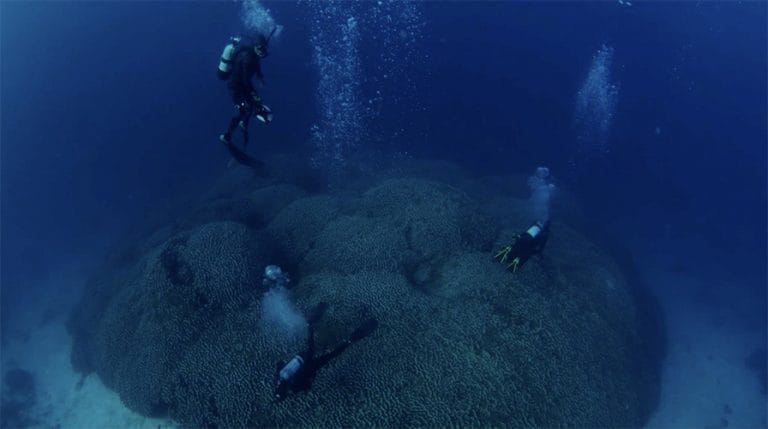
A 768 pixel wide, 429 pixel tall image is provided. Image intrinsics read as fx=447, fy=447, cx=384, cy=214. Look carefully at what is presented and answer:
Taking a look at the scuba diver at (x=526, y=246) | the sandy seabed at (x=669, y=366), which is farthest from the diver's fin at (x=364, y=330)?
the sandy seabed at (x=669, y=366)

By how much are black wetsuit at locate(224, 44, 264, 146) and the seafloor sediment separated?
8.25ft

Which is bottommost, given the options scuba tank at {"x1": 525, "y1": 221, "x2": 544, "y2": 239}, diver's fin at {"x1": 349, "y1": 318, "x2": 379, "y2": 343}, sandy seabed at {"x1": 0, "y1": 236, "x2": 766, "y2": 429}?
sandy seabed at {"x1": 0, "y1": 236, "x2": 766, "y2": 429}

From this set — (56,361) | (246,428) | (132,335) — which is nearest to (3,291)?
(56,361)

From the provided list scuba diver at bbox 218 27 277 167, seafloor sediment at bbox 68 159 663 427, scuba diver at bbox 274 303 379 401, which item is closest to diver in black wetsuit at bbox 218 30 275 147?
scuba diver at bbox 218 27 277 167

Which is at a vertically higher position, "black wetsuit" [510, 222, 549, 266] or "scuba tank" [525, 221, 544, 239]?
"scuba tank" [525, 221, 544, 239]

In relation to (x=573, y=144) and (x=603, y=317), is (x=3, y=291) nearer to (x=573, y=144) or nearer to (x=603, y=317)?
(x=603, y=317)

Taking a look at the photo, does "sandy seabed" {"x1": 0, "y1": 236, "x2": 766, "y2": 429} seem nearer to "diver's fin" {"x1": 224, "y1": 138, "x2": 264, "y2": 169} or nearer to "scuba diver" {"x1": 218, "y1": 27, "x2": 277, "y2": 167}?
"diver's fin" {"x1": 224, "y1": 138, "x2": 264, "y2": 169}

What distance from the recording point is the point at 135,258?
13188mm

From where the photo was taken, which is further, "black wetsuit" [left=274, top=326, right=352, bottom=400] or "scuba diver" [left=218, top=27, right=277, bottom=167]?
"scuba diver" [left=218, top=27, right=277, bottom=167]

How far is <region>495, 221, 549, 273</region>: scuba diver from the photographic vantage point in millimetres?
8352

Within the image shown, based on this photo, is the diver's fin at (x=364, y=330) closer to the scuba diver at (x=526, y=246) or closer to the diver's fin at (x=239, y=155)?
the scuba diver at (x=526, y=246)

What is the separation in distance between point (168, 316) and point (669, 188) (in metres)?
30.7

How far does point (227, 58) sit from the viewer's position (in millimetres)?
7664

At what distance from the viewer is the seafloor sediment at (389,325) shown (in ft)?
21.6
